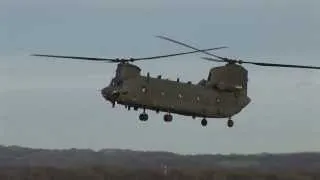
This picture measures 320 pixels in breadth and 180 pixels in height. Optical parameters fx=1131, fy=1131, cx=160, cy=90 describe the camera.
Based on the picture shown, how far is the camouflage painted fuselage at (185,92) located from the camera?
353ft

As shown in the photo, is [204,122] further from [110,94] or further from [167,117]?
[110,94]

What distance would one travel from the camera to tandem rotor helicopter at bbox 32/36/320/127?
10750 cm

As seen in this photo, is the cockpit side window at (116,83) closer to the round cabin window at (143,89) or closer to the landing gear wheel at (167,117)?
the round cabin window at (143,89)

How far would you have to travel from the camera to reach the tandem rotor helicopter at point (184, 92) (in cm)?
10750

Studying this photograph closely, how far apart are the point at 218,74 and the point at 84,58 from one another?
15940 millimetres

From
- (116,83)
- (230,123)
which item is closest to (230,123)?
(230,123)

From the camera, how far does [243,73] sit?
116438mm

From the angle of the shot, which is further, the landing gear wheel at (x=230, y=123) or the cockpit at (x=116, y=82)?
the landing gear wheel at (x=230, y=123)

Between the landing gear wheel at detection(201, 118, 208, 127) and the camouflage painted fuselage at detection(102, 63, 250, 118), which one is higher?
the camouflage painted fuselage at detection(102, 63, 250, 118)

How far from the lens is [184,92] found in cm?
11081

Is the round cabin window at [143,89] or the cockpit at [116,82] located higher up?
the cockpit at [116,82]

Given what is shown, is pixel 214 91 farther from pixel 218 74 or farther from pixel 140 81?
pixel 140 81

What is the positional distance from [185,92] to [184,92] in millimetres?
161

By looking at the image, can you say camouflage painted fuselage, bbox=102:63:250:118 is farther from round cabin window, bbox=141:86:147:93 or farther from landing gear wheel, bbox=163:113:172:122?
landing gear wheel, bbox=163:113:172:122
